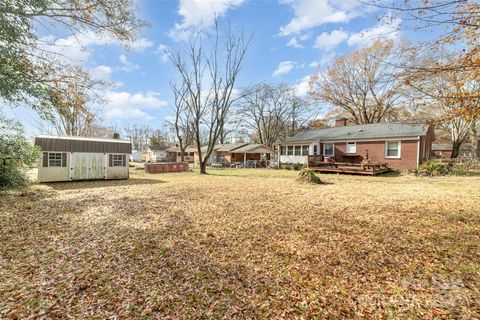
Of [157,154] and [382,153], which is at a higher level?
[157,154]

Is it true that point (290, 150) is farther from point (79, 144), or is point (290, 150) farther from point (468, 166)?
point (79, 144)

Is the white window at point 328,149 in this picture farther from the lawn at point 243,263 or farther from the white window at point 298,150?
the lawn at point 243,263

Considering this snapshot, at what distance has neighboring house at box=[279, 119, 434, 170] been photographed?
16984 mm

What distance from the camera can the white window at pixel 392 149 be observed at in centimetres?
1769

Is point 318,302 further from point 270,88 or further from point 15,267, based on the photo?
point 270,88

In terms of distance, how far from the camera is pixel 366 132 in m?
20.1

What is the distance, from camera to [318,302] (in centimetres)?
260

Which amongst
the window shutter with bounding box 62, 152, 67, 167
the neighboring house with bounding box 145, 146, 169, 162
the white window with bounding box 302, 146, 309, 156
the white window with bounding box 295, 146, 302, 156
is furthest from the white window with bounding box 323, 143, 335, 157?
the neighboring house with bounding box 145, 146, 169, 162

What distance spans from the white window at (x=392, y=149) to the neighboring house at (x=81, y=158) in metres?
Result: 20.0

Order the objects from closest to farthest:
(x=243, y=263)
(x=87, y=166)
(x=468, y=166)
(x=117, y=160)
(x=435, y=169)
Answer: (x=243, y=263)
(x=87, y=166)
(x=435, y=169)
(x=117, y=160)
(x=468, y=166)

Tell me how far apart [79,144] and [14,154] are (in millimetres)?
3455

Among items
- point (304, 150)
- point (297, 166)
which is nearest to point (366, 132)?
point (304, 150)

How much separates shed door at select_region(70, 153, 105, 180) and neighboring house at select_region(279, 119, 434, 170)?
16.8 metres

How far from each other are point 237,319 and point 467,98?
22.7ft
